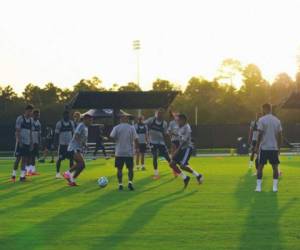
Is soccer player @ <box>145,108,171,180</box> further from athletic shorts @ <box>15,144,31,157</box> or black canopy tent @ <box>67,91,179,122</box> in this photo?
black canopy tent @ <box>67,91,179,122</box>

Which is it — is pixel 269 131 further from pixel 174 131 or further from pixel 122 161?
pixel 174 131

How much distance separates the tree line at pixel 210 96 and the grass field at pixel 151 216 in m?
62.0

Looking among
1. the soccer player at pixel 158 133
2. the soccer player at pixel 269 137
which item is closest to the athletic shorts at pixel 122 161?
the soccer player at pixel 269 137

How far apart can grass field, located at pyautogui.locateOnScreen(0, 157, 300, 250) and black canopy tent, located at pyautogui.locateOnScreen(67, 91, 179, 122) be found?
22.1 metres

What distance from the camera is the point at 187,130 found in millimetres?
16688

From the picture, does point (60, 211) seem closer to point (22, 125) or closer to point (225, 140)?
point (22, 125)

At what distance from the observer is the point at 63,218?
11375mm

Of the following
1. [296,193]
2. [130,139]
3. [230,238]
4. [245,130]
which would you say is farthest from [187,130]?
[245,130]

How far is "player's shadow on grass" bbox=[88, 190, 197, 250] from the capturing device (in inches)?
357

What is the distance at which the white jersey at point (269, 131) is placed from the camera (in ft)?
49.6

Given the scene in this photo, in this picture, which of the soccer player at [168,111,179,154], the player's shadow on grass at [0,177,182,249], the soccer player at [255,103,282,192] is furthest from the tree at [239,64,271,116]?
the player's shadow on grass at [0,177,182,249]

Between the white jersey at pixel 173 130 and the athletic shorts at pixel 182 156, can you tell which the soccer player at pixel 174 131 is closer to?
the white jersey at pixel 173 130

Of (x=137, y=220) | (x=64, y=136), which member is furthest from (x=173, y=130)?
(x=137, y=220)

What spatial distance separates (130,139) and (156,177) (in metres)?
4.32
